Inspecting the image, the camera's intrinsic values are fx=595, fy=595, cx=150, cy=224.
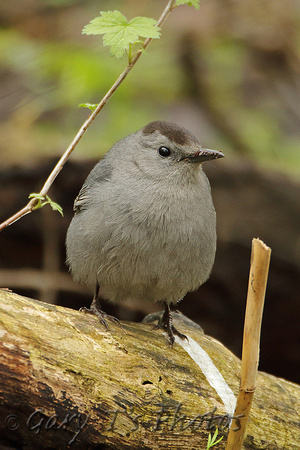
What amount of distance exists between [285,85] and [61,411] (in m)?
7.75

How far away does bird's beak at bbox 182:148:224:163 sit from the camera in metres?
4.06

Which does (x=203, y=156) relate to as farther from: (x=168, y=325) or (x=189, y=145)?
(x=168, y=325)

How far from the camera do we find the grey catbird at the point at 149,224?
393cm

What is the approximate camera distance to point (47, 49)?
8.94 metres

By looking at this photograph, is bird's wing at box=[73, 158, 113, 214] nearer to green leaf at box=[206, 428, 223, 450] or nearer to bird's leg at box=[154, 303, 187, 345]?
bird's leg at box=[154, 303, 187, 345]

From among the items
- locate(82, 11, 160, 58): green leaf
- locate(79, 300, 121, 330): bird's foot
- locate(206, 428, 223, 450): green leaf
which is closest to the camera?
locate(206, 428, 223, 450): green leaf

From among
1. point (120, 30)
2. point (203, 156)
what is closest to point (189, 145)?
point (203, 156)

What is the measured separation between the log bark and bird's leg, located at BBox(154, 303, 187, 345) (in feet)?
0.73

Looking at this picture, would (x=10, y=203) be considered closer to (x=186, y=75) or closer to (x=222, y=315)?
(x=222, y=315)

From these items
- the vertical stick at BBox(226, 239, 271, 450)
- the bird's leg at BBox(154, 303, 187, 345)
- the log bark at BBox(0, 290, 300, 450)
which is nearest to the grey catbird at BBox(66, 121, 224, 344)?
the bird's leg at BBox(154, 303, 187, 345)

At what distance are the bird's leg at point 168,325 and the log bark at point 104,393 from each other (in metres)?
0.22

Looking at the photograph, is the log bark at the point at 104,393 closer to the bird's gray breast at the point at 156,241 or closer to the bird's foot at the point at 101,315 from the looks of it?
the bird's foot at the point at 101,315

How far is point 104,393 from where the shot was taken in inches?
125

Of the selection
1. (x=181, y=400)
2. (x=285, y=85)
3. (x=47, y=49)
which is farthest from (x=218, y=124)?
(x=181, y=400)
